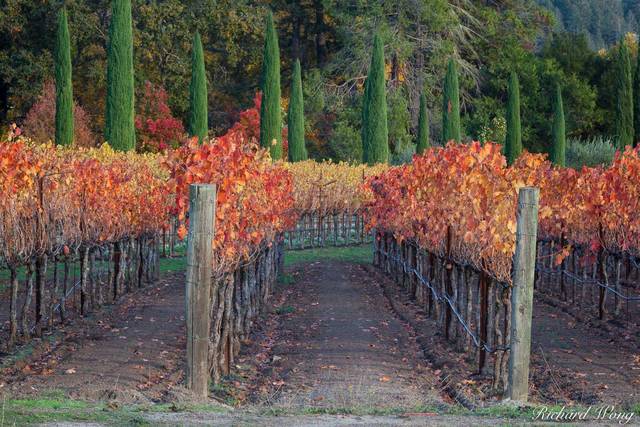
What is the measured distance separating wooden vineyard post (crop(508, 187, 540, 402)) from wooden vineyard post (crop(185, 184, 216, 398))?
2598 mm

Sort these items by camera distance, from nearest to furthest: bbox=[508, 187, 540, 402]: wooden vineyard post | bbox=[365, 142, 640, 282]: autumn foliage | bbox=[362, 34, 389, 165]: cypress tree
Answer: bbox=[508, 187, 540, 402]: wooden vineyard post, bbox=[365, 142, 640, 282]: autumn foliage, bbox=[362, 34, 389, 165]: cypress tree

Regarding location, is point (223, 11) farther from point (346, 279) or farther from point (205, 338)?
point (205, 338)

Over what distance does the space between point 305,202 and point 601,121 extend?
26.3 m

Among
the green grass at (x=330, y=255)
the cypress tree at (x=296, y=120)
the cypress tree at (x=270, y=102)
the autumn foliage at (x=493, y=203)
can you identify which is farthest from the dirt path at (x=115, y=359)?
the cypress tree at (x=296, y=120)

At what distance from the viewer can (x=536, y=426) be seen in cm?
690

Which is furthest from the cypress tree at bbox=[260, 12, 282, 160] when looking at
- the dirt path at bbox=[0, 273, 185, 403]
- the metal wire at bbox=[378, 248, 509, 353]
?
the dirt path at bbox=[0, 273, 185, 403]

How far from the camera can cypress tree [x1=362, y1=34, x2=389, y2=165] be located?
1543 inches

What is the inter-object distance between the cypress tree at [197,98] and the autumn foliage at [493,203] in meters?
14.0

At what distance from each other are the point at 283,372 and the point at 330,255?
54.9 feet

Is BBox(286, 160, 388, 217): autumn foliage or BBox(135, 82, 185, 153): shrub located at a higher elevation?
BBox(135, 82, 185, 153): shrub

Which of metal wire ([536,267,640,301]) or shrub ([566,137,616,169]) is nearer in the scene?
metal wire ([536,267,640,301])

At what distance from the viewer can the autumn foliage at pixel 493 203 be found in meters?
11.2

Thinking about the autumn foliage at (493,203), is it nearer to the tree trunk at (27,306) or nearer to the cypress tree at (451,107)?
the tree trunk at (27,306)

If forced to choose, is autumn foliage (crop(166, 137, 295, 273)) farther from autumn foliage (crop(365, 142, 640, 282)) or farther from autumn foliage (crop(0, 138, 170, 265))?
autumn foliage (crop(365, 142, 640, 282))
